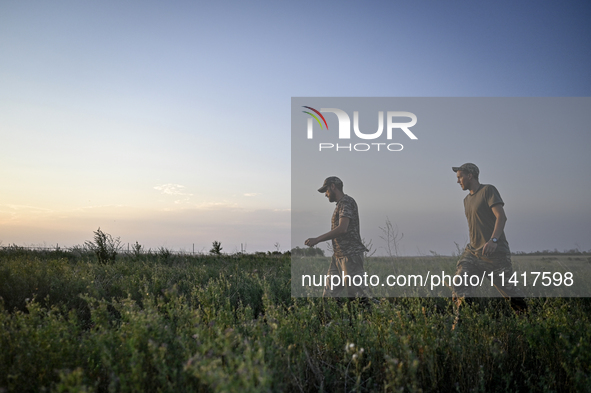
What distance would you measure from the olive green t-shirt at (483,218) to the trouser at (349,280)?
180 centimetres

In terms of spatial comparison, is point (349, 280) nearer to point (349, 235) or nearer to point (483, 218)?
point (349, 235)

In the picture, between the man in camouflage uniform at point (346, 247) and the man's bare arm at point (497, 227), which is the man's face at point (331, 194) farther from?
the man's bare arm at point (497, 227)

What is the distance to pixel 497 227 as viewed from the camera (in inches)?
227

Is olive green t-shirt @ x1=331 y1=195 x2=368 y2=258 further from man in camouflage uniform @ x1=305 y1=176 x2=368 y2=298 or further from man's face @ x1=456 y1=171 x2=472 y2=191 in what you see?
man's face @ x1=456 y1=171 x2=472 y2=191

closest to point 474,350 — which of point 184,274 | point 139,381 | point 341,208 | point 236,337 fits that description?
point 236,337

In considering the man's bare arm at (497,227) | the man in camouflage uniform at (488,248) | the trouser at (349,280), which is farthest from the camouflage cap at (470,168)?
the trouser at (349,280)

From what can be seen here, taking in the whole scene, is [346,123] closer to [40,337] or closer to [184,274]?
[184,274]

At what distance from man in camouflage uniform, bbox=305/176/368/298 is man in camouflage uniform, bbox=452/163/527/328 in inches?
62.0

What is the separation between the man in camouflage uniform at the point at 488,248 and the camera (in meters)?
5.72

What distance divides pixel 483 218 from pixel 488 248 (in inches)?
23.1

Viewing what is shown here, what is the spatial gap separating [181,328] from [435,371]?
7.65 ft

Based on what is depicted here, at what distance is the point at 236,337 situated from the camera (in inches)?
120

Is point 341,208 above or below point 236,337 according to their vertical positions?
above

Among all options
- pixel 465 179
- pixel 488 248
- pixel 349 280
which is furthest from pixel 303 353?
pixel 465 179
